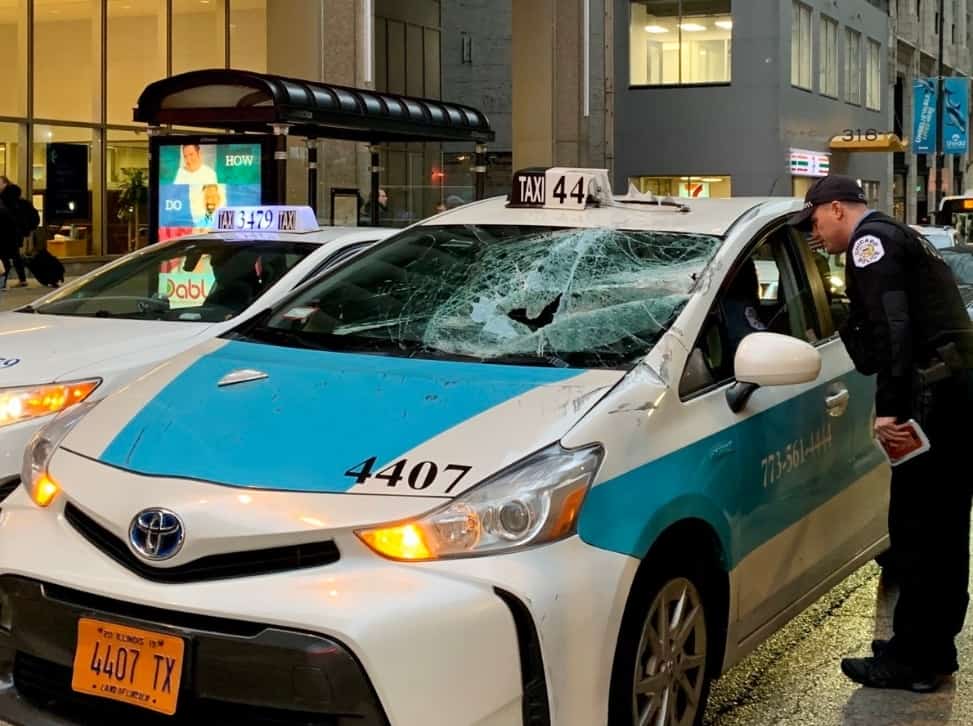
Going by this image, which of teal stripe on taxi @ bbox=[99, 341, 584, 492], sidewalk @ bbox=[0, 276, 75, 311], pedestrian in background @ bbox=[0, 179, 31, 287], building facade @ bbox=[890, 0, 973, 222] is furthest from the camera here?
building facade @ bbox=[890, 0, 973, 222]

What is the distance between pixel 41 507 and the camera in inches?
134

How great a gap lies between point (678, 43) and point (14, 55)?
1991 cm

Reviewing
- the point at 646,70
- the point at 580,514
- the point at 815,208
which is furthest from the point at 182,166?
the point at 646,70

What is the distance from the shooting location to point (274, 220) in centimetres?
780

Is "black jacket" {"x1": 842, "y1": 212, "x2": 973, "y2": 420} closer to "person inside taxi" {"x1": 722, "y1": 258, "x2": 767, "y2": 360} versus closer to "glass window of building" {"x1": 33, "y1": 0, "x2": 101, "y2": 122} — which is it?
"person inside taxi" {"x1": 722, "y1": 258, "x2": 767, "y2": 360}

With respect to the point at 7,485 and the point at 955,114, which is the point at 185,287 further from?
the point at 955,114

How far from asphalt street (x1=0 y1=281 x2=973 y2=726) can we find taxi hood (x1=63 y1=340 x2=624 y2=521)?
1159mm

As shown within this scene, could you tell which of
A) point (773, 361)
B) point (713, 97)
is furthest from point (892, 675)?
point (713, 97)

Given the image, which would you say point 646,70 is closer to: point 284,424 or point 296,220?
point 296,220

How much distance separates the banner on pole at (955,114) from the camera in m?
44.3

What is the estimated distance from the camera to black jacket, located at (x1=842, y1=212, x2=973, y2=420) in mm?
4156

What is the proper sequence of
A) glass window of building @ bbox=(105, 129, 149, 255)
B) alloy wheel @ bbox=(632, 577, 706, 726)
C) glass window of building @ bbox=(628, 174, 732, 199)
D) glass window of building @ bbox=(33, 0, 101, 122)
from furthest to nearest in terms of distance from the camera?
glass window of building @ bbox=(628, 174, 732, 199) < glass window of building @ bbox=(105, 129, 149, 255) < glass window of building @ bbox=(33, 0, 101, 122) < alloy wheel @ bbox=(632, 577, 706, 726)

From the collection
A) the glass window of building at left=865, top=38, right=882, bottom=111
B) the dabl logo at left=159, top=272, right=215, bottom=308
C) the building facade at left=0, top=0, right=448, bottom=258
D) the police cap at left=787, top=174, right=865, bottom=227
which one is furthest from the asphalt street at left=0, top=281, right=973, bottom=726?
the glass window of building at left=865, top=38, right=882, bottom=111

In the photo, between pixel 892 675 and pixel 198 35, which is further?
pixel 198 35
